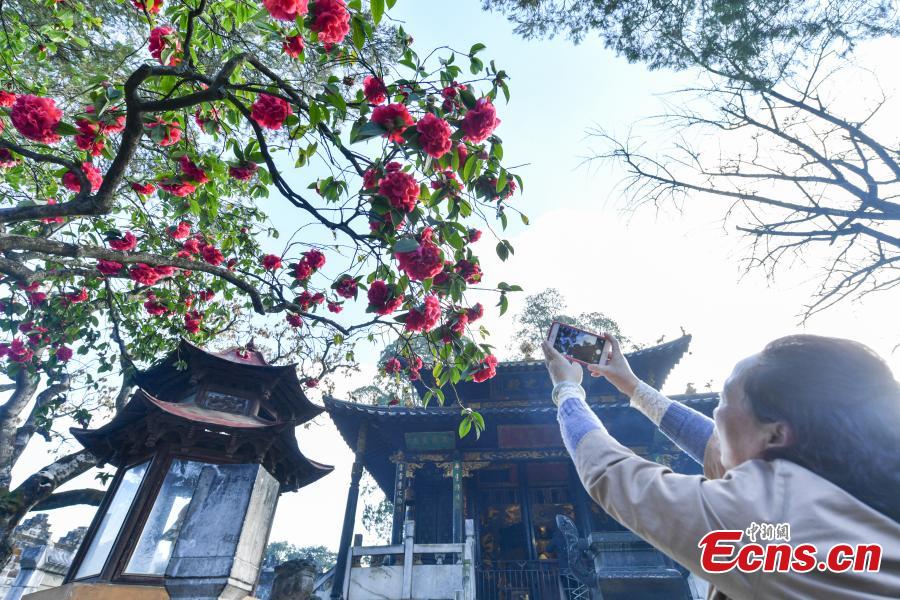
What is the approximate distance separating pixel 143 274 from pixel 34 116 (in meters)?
1.57

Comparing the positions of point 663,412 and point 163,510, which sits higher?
point 163,510

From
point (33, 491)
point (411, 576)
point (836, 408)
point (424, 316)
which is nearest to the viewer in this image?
point (836, 408)

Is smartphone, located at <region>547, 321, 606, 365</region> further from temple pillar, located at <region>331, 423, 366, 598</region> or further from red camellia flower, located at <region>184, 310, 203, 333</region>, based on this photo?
temple pillar, located at <region>331, 423, 366, 598</region>

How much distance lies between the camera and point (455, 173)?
2.59 m

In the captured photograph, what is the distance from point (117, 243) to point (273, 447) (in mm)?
2950

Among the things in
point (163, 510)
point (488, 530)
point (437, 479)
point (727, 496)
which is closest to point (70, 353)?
point (163, 510)

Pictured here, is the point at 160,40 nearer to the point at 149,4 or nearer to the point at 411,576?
the point at 149,4

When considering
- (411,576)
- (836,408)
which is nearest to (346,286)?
(836,408)

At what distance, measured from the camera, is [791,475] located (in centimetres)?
78

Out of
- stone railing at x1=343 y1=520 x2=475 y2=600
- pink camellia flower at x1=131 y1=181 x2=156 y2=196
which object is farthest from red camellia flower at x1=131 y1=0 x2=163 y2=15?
stone railing at x1=343 y1=520 x2=475 y2=600

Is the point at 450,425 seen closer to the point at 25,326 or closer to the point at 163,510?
the point at 163,510

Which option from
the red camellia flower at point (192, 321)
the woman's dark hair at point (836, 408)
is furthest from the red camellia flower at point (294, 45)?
the red camellia flower at point (192, 321)

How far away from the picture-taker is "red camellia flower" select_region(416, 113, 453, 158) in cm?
207

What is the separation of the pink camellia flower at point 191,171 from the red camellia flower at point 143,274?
119 centimetres
